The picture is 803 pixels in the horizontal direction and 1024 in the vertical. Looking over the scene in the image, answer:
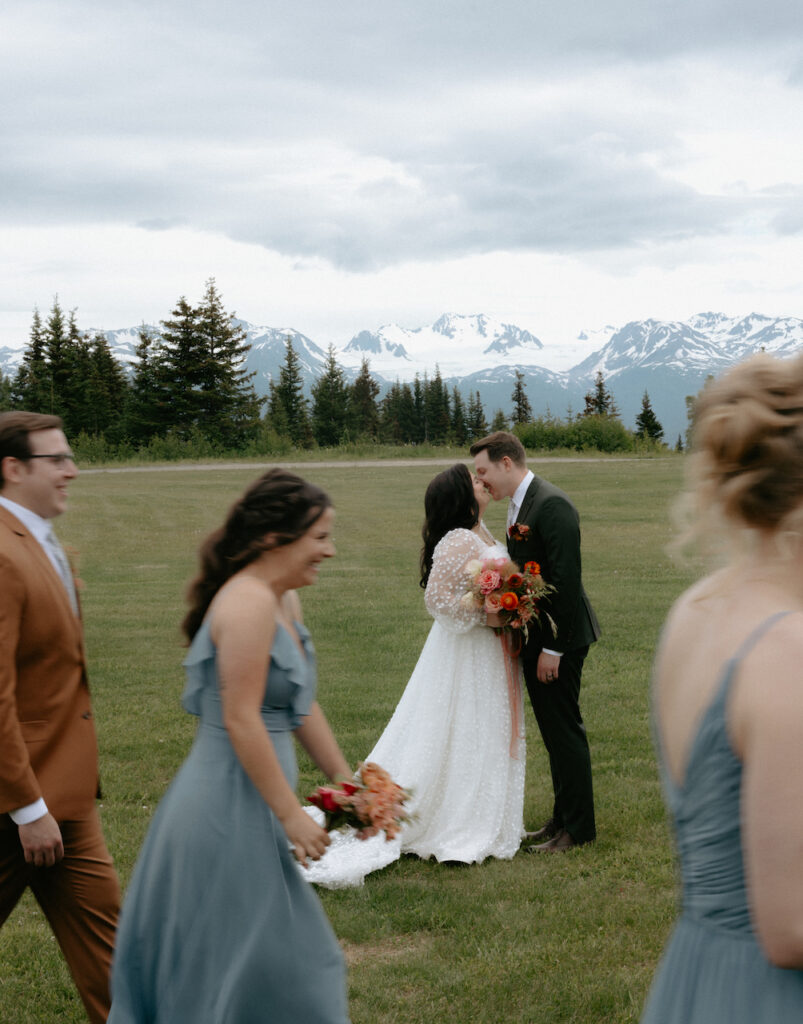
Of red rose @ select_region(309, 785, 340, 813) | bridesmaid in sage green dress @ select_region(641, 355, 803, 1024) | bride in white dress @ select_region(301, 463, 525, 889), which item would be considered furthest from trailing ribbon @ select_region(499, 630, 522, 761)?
bridesmaid in sage green dress @ select_region(641, 355, 803, 1024)

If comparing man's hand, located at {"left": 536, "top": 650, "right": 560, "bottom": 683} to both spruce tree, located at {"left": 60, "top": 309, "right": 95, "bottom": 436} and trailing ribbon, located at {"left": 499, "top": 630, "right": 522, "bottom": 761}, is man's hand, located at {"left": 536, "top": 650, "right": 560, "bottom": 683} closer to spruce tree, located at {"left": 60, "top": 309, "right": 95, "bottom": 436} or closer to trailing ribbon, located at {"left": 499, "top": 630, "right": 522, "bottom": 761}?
trailing ribbon, located at {"left": 499, "top": 630, "right": 522, "bottom": 761}

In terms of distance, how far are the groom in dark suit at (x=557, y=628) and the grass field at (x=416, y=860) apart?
335 mm

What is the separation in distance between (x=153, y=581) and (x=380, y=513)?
11.7m

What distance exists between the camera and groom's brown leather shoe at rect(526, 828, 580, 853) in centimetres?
658

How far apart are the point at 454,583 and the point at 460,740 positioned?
106 centimetres

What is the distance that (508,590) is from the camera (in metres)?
6.37

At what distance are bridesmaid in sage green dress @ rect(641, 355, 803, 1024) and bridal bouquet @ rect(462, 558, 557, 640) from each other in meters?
4.31

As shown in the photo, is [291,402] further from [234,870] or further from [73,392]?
[234,870]

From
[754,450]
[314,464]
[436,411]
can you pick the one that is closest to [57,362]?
[314,464]

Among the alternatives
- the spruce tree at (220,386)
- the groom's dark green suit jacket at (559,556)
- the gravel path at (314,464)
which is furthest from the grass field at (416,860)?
the spruce tree at (220,386)

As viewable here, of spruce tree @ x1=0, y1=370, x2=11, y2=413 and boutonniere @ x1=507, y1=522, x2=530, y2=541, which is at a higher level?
spruce tree @ x1=0, y1=370, x2=11, y2=413

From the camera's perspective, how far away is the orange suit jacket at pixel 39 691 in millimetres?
3623

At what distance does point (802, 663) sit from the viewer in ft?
5.40

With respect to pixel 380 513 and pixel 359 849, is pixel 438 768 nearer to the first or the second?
pixel 359 849
